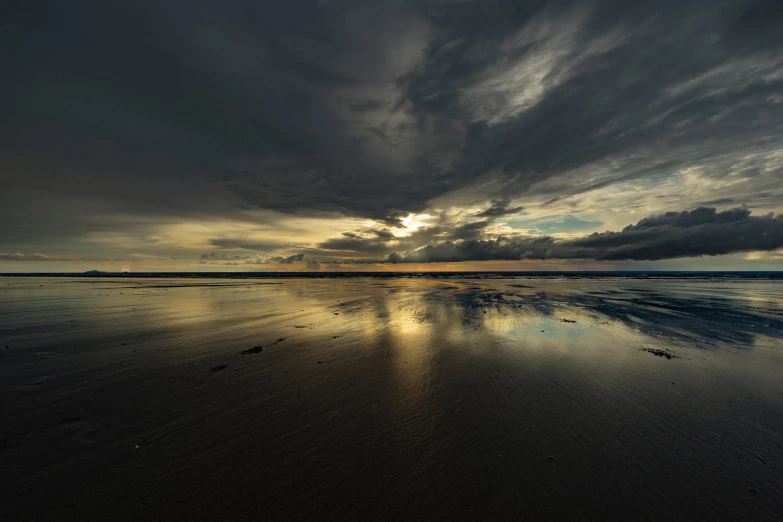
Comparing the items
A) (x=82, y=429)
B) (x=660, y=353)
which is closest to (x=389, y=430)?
(x=82, y=429)

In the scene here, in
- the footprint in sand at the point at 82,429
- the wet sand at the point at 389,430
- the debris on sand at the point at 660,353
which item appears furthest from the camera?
the debris on sand at the point at 660,353

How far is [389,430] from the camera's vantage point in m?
6.31

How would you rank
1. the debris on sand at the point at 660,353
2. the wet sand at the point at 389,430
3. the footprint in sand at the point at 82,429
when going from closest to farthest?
the wet sand at the point at 389,430, the footprint in sand at the point at 82,429, the debris on sand at the point at 660,353

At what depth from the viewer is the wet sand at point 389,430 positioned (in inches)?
170

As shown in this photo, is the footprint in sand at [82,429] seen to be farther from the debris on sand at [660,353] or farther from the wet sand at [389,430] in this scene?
the debris on sand at [660,353]

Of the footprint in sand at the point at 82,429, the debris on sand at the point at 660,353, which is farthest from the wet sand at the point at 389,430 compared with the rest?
the debris on sand at the point at 660,353

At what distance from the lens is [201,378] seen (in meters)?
8.94

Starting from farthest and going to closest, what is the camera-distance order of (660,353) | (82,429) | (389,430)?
1. (660,353)
2. (389,430)
3. (82,429)

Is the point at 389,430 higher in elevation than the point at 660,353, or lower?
higher

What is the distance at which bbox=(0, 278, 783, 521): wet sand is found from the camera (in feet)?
14.2

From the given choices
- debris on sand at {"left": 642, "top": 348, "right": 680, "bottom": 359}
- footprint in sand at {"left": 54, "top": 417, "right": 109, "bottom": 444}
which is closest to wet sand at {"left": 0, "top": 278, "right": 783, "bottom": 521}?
footprint in sand at {"left": 54, "top": 417, "right": 109, "bottom": 444}

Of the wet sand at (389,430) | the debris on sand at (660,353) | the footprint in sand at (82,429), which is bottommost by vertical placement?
the debris on sand at (660,353)

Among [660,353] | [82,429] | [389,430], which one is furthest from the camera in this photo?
[660,353]

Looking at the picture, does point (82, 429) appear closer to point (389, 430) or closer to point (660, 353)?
point (389, 430)
